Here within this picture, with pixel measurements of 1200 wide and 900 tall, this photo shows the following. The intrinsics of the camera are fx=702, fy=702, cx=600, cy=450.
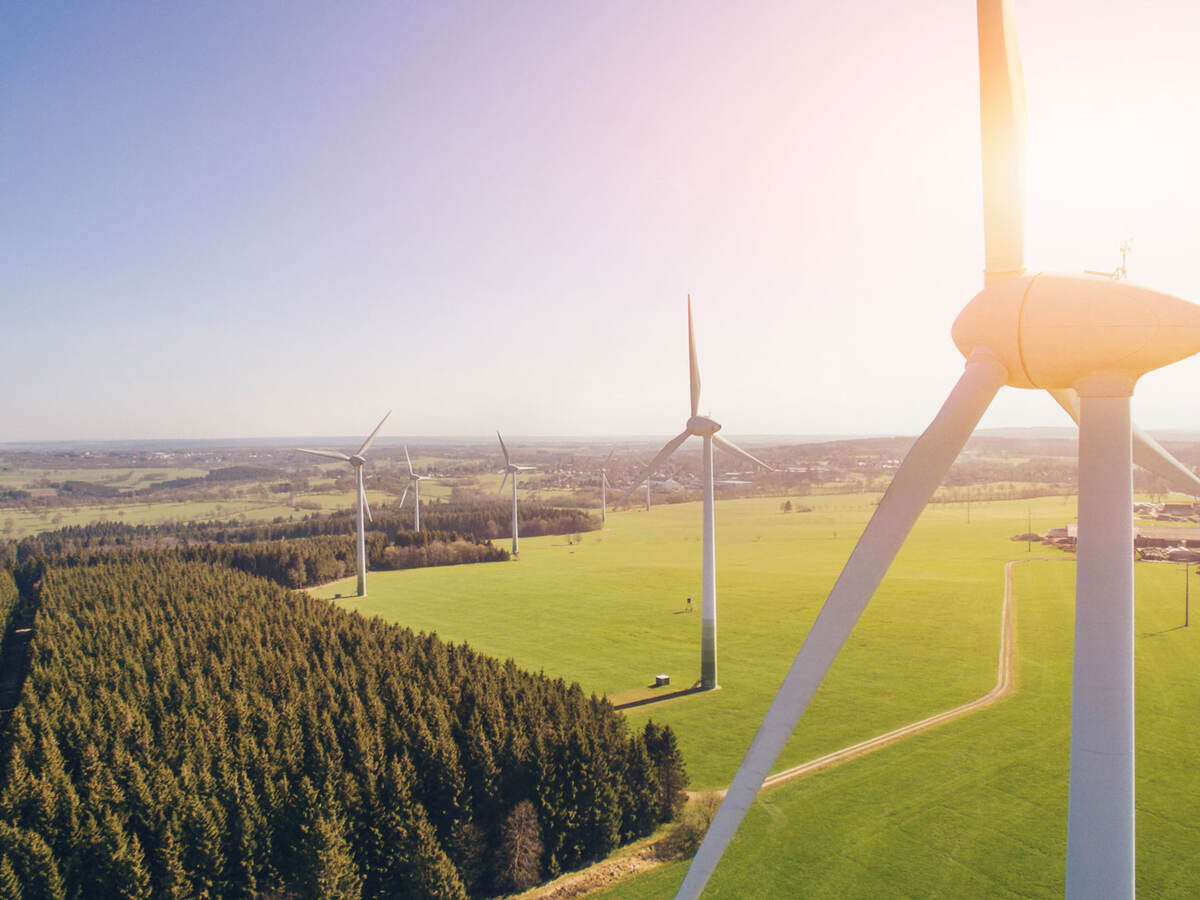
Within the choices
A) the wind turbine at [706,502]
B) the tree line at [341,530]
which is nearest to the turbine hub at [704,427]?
the wind turbine at [706,502]

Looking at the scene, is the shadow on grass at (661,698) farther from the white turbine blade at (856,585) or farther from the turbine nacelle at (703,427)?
the white turbine blade at (856,585)

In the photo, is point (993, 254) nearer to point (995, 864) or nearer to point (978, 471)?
point (995, 864)

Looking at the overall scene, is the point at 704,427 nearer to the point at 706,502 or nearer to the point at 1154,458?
the point at 706,502

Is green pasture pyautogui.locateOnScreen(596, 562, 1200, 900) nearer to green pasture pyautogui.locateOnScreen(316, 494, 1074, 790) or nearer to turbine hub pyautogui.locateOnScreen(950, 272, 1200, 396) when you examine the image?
green pasture pyautogui.locateOnScreen(316, 494, 1074, 790)

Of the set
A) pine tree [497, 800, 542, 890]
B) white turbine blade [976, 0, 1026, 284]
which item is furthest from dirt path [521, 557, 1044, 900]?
white turbine blade [976, 0, 1026, 284]

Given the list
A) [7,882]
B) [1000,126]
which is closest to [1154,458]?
[1000,126]
